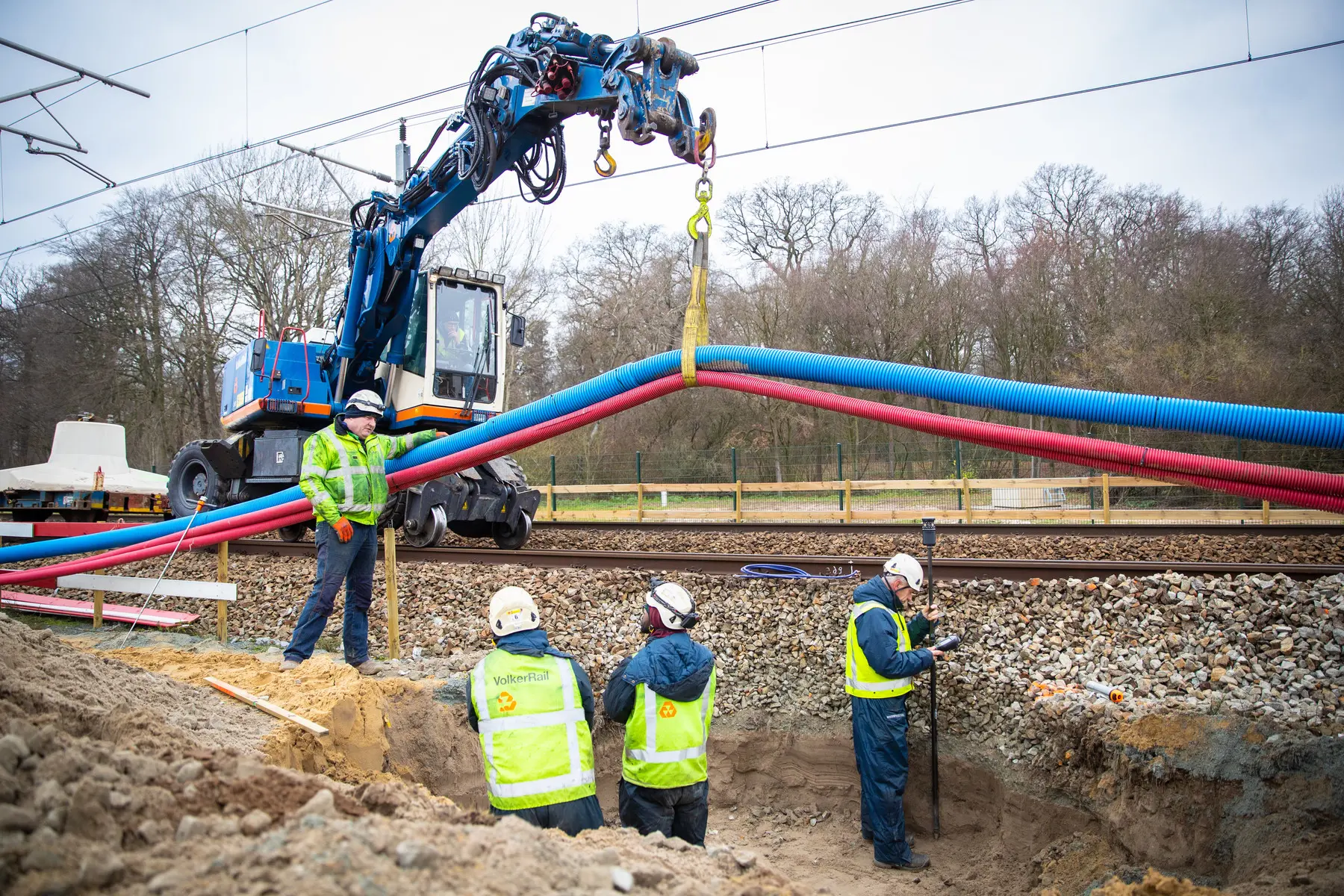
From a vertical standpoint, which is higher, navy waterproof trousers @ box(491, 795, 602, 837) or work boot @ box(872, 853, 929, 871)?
navy waterproof trousers @ box(491, 795, 602, 837)

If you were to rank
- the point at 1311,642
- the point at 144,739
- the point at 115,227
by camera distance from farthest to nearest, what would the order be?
the point at 115,227, the point at 1311,642, the point at 144,739

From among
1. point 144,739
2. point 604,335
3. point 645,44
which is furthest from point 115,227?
point 144,739

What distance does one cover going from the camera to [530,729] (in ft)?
11.4

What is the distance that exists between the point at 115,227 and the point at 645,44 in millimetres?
29886

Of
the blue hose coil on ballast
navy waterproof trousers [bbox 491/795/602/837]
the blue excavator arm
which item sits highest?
the blue excavator arm

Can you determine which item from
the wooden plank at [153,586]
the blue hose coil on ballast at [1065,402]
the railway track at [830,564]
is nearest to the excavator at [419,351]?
the railway track at [830,564]

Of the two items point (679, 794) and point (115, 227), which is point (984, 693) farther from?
point (115, 227)

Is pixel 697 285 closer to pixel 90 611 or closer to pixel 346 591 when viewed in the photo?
pixel 346 591

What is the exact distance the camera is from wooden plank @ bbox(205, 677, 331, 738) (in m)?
4.82

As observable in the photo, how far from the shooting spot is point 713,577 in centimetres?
722

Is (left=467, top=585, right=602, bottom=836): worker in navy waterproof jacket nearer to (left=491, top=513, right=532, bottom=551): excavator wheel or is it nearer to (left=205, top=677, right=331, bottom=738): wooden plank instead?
(left=205, top=677, right=331, bottom=738): wooden plank

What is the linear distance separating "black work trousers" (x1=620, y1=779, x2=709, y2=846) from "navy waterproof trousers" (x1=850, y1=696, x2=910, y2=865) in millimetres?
1258

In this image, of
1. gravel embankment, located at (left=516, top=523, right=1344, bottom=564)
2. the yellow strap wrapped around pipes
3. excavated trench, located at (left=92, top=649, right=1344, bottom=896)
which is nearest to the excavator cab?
gravel embankment, located at (left=516, top=523, right=1344, bottom=564)

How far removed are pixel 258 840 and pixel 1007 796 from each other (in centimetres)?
444
